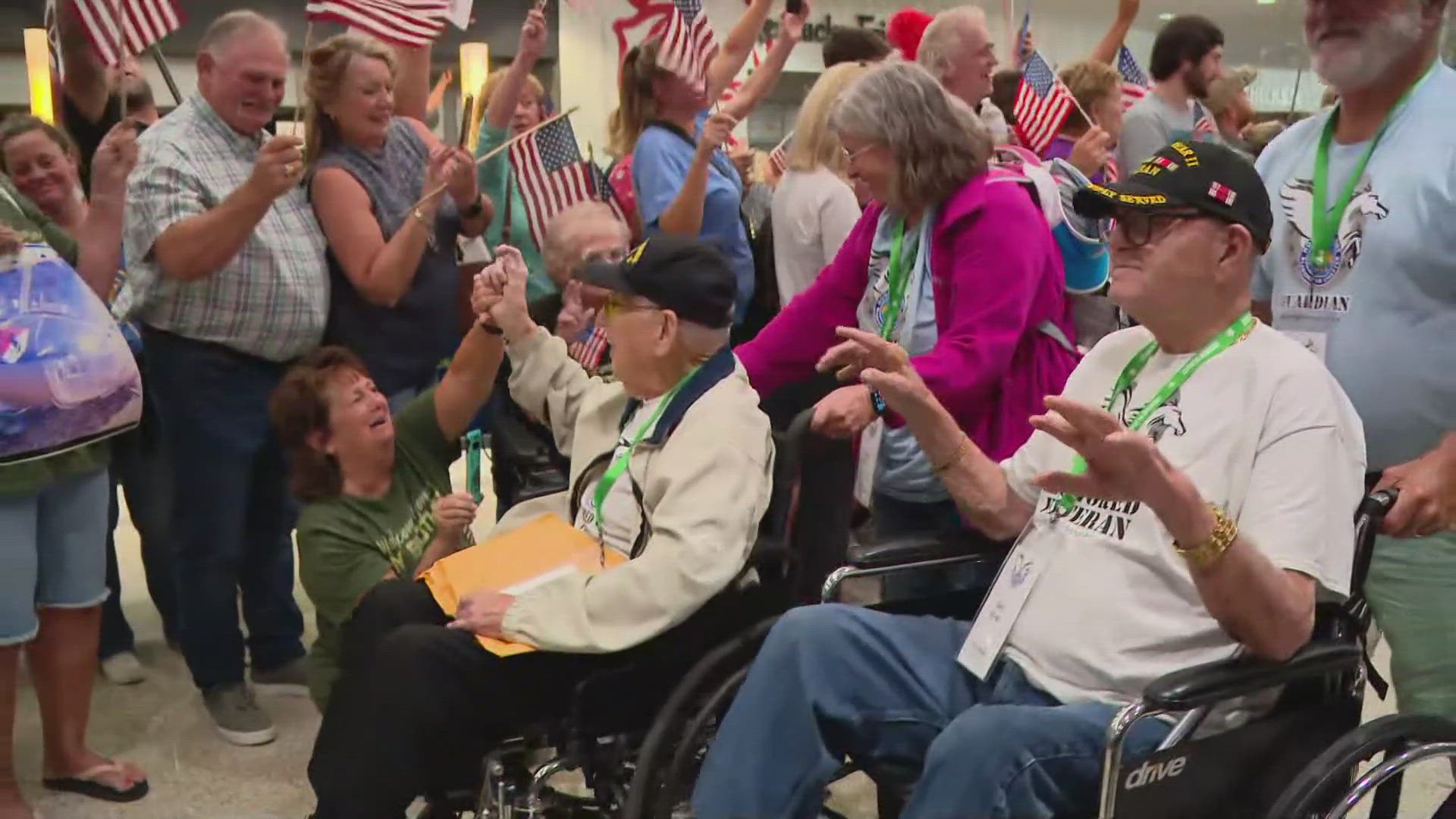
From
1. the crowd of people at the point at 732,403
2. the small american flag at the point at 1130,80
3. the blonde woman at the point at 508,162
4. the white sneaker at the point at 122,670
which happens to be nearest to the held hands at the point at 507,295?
the crowd of people at the point at 732,403

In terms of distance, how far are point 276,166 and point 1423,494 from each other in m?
2.11

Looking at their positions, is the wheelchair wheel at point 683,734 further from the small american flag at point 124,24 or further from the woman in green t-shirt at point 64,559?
the small american flag at point 124,24

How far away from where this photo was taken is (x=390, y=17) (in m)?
2.98

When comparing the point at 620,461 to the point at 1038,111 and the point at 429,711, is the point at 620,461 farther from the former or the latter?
the point at 1038,111

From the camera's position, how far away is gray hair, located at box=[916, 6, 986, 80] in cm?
337

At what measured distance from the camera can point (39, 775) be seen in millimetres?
2945

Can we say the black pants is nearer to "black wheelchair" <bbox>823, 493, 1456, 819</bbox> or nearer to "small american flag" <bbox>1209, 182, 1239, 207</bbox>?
"black wheelchair" <bbox>823, 493, 1456, 819</bbox>

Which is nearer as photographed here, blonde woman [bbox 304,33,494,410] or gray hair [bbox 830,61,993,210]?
gray hair [bbox 830,61,993,210]

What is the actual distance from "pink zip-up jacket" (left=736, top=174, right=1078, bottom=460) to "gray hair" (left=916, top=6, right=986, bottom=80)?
0.97 metres

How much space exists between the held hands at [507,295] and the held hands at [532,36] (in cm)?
105

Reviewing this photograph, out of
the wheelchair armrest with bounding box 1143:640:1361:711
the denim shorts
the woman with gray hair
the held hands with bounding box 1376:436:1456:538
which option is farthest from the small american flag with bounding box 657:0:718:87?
the wheelchair armrest with bounding box 1143:640:1361:711

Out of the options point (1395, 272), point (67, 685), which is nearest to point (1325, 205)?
point (1395, 272)

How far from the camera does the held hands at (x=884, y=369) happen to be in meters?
1.98

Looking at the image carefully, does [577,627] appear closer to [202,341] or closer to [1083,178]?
[202,341]
